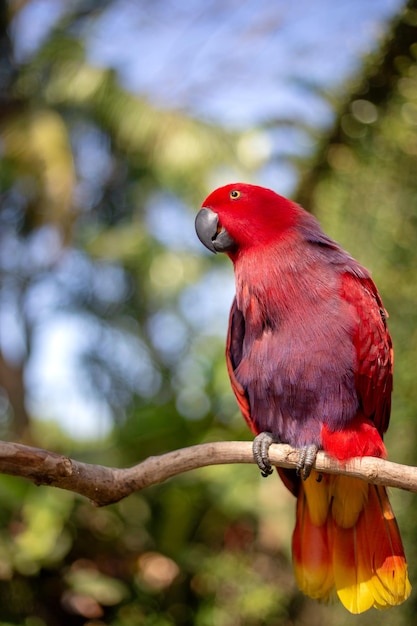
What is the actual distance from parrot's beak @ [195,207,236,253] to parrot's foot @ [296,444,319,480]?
0.59 metres

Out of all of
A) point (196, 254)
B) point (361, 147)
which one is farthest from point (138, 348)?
point (361, 147)

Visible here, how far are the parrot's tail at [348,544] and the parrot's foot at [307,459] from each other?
0.55 feet

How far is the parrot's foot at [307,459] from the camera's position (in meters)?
1.62

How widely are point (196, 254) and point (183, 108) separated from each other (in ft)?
4.59

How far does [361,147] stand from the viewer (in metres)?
2.68

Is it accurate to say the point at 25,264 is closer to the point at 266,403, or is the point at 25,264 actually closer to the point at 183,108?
the point at 183,108

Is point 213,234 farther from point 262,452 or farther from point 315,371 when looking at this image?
point 262,452

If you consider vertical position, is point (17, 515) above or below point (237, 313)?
below

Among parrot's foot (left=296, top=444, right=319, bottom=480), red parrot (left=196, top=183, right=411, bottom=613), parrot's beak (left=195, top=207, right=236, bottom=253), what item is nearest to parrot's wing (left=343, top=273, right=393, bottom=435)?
red parrot (left=196, top=183, right=411, bottom=613)

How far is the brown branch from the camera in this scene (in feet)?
4.64

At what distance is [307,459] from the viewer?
5.33 feet

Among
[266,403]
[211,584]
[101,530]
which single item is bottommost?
[211,584]

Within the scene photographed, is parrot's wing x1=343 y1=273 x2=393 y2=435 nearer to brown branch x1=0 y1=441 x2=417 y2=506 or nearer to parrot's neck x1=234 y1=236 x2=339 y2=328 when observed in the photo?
parrot's neck x1=234 y1=236 x2=339 y2=328

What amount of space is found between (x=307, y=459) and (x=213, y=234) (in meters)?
0.66
